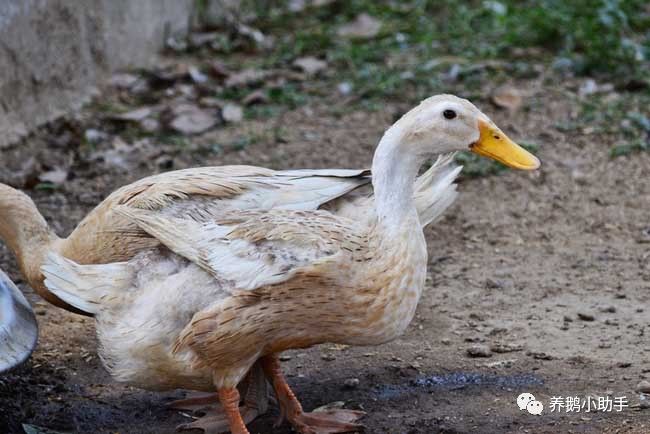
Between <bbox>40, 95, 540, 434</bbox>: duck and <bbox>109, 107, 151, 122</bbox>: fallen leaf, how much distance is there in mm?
3114

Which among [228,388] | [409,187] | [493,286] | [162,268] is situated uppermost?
[409,187]

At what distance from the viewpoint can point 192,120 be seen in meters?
7.07

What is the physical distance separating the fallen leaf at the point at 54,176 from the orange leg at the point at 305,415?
8.43ft

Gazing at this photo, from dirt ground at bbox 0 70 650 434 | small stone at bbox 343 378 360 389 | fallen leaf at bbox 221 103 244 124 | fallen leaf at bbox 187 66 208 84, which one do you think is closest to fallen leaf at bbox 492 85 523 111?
dirt ground at bbox 0 70 650 434

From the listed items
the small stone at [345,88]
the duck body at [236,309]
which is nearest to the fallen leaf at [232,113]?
the small stone at [345,88]

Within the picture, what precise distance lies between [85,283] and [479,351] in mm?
1583

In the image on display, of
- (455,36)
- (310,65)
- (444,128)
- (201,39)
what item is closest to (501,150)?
(444,128)

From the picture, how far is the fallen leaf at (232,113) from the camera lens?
7.10 meters

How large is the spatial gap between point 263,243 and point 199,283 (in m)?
0.26

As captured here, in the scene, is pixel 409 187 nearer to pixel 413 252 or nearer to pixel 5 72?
pixel 413 252

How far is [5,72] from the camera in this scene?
6453 mm

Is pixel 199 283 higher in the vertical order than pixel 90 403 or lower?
higher

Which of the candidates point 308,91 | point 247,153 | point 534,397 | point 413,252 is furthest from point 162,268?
point 308,91

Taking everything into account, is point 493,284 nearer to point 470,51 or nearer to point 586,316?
point 586,316
